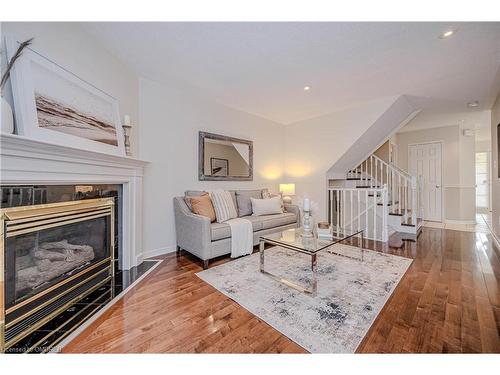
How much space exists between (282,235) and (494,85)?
366 centimetres

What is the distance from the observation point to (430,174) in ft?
17.7

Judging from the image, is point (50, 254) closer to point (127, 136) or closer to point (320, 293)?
point (127, 136)

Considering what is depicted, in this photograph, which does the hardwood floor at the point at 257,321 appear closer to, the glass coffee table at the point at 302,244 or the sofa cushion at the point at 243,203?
the glass coffee table at the point at 302,244

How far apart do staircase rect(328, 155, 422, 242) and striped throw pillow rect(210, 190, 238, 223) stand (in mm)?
2127

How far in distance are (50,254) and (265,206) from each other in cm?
257

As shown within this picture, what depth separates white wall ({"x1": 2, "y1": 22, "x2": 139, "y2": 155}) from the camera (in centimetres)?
154

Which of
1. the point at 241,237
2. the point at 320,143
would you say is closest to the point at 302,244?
the point at 241,237

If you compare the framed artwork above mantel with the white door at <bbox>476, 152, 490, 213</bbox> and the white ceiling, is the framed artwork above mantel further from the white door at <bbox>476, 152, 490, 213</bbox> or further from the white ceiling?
the white door at <bbox>476, 152, 490, 213</bbox>

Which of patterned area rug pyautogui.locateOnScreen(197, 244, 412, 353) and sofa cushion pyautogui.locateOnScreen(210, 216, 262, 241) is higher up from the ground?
sofa cushion pyautogui.locateOnScreen(210, 216, 262, 241)

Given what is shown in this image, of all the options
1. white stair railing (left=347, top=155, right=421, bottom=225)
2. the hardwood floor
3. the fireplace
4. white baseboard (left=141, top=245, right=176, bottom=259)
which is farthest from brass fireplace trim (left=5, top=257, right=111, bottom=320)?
white stair railing (left=347, top=155, right=421, bottom=225)

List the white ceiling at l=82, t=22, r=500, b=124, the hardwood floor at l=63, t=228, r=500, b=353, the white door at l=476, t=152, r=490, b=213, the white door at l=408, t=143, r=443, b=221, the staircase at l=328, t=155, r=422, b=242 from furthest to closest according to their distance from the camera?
the white door at l=476, t=152, r=490, b=213 → the white door at l=408, t=143, r=443, b=221 → the staircase at l=328, t=155, r=422, b=242 → the white ceiling at l=82, t=22, r=500, b=124 → the hardwood floor at l=63, t=228, r=500, b=353

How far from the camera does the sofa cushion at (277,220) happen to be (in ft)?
10.4

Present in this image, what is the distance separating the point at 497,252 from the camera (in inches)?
116
